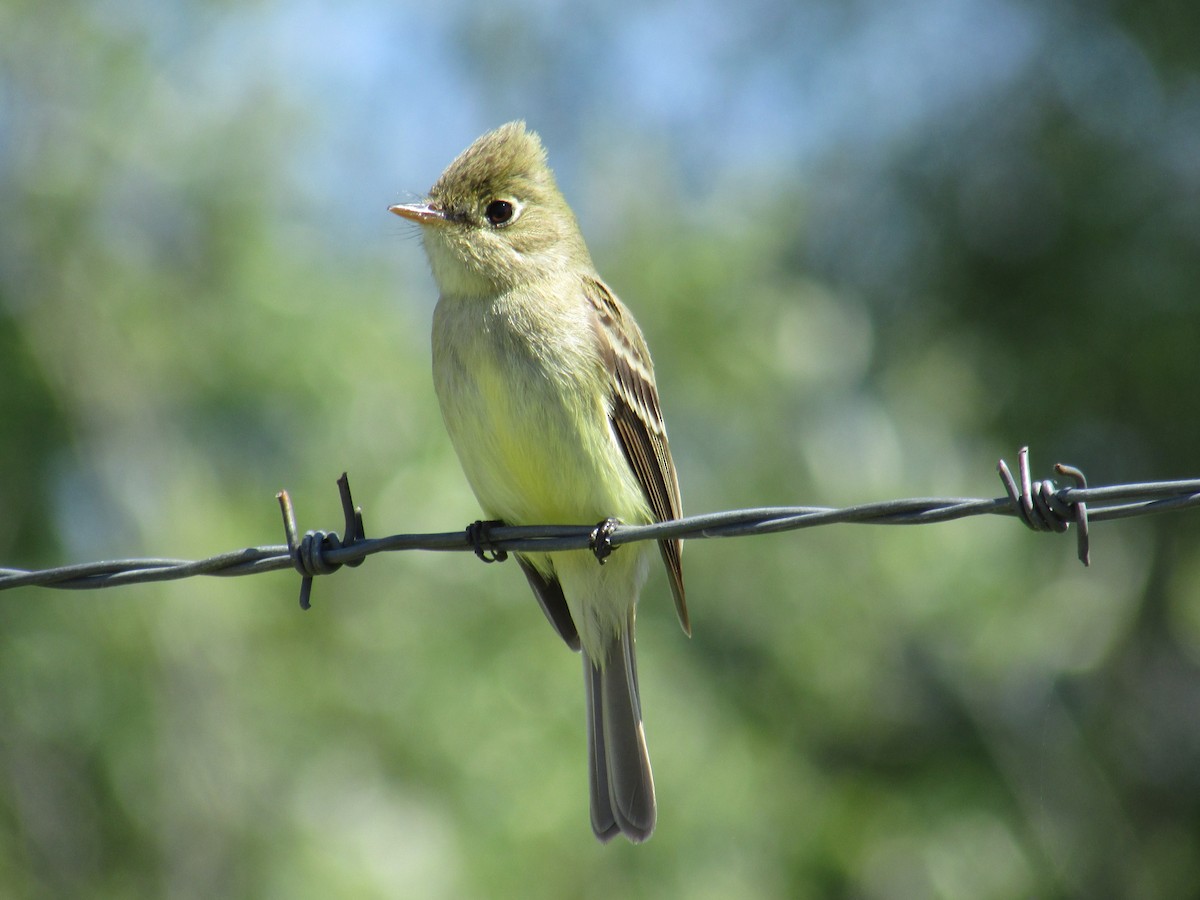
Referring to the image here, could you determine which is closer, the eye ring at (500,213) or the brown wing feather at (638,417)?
the brown wing feather at (638,417)

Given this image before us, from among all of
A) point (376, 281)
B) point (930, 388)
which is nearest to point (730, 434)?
point (930, 388)

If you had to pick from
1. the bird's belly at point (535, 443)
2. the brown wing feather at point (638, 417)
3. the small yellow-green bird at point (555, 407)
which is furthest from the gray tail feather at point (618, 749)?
the bird's belly at point (535, 443)

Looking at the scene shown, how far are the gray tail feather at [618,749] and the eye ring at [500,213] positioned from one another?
55.4 inches

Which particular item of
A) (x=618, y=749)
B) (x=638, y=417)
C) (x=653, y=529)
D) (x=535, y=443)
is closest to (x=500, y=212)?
(x=638, y=417)

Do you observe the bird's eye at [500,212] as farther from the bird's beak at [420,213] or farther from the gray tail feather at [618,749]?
the gray tail feather at [618,749]

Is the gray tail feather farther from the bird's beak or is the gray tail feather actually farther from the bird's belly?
the bird's beak

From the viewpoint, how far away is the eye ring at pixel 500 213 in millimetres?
4668

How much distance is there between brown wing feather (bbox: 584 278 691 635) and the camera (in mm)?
4180

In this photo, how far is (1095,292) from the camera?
1051 cm

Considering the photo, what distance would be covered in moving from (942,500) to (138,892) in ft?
21.7

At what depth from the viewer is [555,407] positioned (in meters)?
3.97

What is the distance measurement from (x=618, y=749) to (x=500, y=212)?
1.86 metres

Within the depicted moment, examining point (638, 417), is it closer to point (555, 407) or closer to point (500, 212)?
point (555, 407)

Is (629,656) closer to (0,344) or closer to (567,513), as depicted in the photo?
(567,513)
